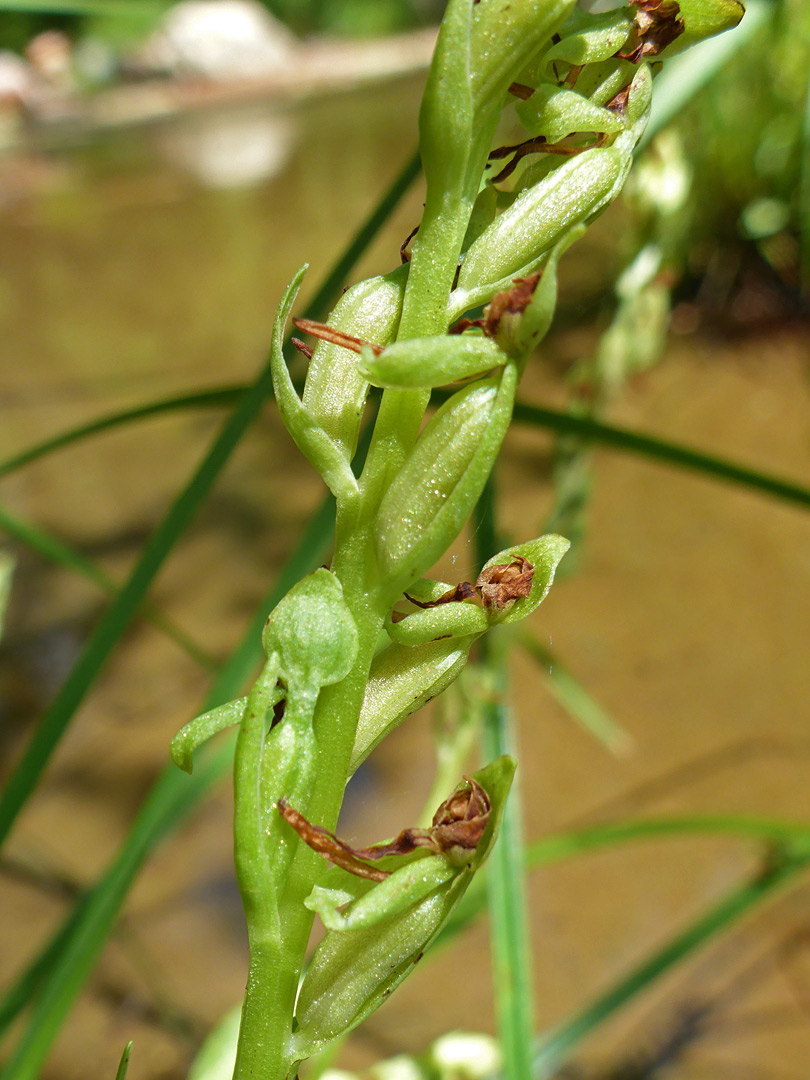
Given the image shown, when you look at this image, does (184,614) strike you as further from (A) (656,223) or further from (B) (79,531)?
(A) (656,223)

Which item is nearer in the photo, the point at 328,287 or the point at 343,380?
the point at 343,380

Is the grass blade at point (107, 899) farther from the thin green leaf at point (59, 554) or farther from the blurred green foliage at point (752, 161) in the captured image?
the blurred green foliage at point (752, 161)

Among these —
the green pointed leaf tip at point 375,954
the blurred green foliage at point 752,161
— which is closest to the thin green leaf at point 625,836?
the green pointed leaf tip at point 375,954

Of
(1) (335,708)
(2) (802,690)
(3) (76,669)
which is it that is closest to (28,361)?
(2) (802,690)

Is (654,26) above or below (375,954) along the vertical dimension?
above

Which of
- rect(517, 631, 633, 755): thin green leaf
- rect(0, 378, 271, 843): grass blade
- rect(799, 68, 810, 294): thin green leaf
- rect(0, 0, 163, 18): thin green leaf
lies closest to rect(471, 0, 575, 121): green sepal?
rect(0, 378, 271, 843): grass blade

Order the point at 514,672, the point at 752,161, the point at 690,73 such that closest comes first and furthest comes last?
the point at 690,73, the point at 514,672, the point at 752,161

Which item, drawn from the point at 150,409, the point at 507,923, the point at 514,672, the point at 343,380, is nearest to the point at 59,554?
the point at 150,409

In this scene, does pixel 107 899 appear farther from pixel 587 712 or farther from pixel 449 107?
pixel 587 712
